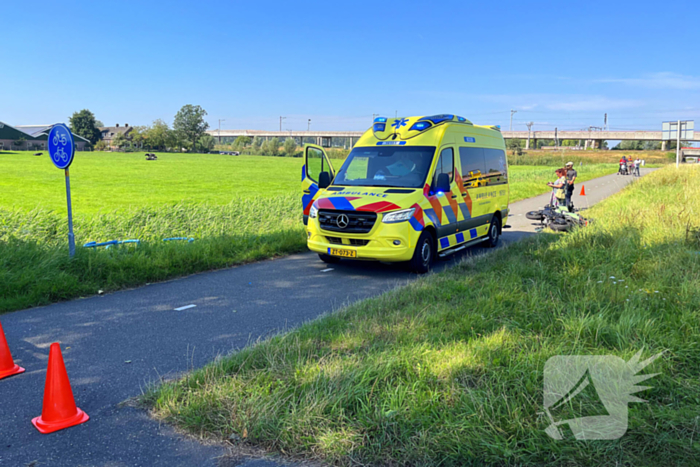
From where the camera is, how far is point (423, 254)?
8.72 meters

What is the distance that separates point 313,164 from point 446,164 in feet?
9.29

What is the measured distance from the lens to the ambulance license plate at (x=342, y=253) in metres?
8.53

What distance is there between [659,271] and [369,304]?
13.1 ft

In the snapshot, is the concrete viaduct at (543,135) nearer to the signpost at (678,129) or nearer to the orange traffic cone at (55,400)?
the signpost at (678,129)

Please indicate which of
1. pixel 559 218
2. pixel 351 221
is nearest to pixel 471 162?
pixel 351 221

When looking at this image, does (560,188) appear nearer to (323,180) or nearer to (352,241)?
(323,180)

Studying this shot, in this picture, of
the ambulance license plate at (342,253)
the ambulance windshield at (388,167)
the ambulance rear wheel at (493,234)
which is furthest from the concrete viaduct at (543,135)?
the ambulance license plate at (342,253)

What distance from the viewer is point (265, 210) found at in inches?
588

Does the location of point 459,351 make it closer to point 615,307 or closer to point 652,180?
point 615,307

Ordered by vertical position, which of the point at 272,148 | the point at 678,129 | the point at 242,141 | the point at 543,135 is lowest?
the point at 678,129

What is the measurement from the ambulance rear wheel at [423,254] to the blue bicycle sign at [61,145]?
5462 millimetres

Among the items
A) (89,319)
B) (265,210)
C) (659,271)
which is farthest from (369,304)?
(265,210)

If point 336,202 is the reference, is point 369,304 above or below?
below

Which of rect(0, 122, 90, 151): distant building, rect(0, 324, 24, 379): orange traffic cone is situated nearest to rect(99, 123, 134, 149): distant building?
rect(0, 122, 90, 151): distant building
